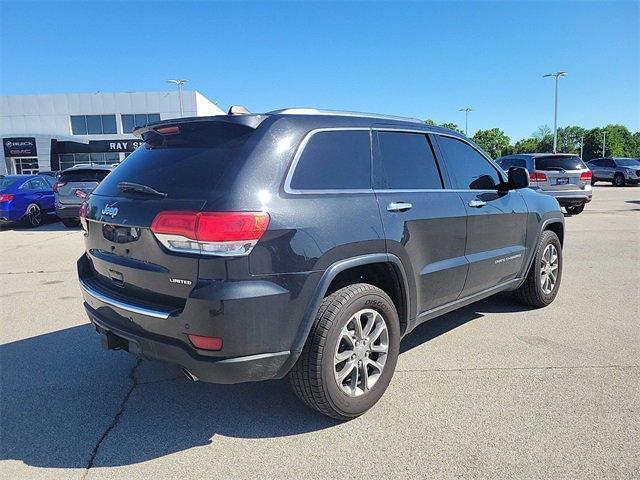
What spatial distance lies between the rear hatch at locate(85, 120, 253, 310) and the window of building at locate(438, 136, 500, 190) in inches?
77.1

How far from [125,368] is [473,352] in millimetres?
2873

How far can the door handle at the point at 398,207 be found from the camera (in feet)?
10.3

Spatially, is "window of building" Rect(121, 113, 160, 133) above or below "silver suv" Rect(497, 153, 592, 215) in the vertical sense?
above

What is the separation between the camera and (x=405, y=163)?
3469 mm

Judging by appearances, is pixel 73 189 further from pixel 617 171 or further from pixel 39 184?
pixel 617 171

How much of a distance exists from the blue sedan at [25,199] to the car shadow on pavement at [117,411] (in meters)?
10.3

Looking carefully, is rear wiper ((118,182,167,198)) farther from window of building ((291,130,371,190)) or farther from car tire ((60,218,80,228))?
car tire ((60,218,80,228))

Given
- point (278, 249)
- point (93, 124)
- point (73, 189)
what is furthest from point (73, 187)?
point (93, 124)

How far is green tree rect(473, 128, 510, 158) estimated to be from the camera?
9956 cm

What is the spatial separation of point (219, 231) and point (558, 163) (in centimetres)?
1341

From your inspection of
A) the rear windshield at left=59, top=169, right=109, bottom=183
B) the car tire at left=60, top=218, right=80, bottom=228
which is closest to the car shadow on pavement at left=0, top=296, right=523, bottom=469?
the rear windshield at left=59, top=169, right=109, bottom=183

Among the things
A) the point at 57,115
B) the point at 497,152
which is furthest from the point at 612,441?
the point at 497,152

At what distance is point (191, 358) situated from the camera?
2484 mm

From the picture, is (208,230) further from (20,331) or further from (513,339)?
(20,331)
